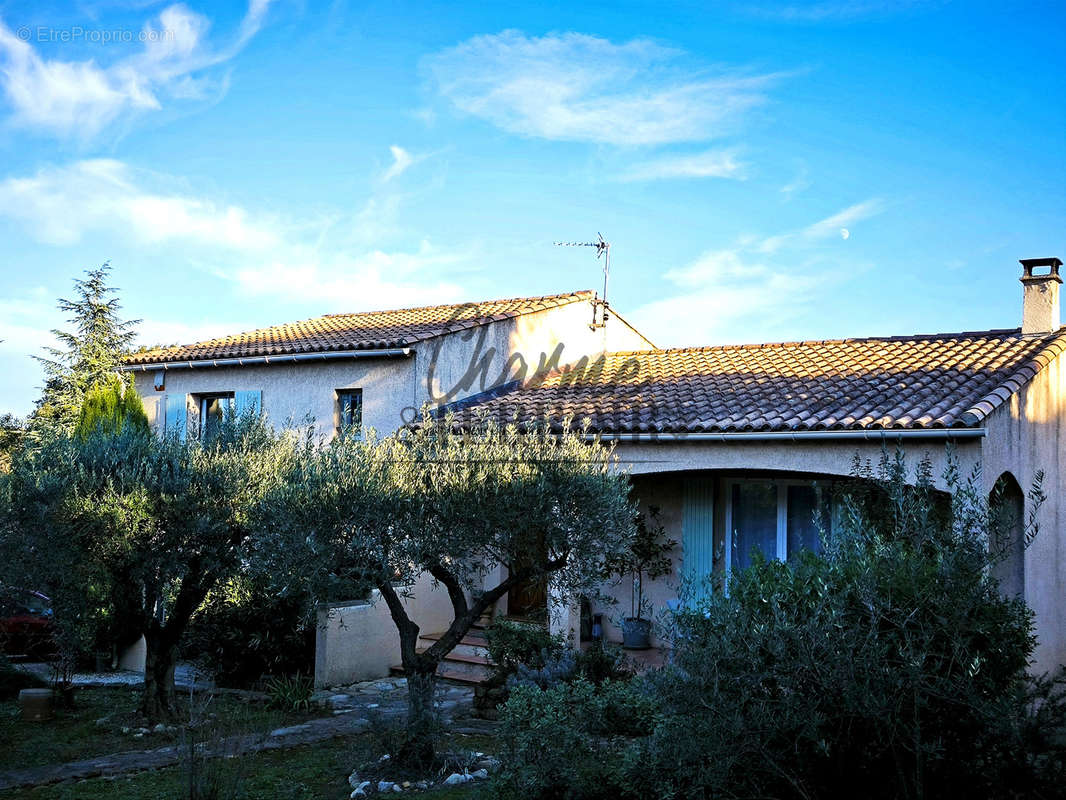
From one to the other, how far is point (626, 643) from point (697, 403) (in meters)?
3.80

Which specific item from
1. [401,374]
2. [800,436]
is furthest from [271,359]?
[800,436]

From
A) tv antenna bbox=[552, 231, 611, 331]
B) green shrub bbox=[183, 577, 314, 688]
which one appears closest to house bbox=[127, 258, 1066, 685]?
tv antenna bbox=[552, 231, 611, 331]

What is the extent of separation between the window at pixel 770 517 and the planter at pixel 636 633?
61.2 inches

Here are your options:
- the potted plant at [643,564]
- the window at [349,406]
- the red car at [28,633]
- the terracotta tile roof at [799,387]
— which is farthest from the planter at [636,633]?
the red car at [28,633]

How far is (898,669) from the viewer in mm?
4496

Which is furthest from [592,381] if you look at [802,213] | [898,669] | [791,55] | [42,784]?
[898,669]

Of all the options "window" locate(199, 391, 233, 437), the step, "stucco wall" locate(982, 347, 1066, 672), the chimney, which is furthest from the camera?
"window" locate(199, 391, 233, 437)

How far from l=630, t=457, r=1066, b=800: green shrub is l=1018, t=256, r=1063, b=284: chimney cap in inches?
403

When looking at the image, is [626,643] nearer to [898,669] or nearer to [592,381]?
[592,381]

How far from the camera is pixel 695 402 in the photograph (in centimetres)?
1320

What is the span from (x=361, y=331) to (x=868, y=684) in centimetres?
1433

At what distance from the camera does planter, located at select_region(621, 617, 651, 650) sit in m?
12.9

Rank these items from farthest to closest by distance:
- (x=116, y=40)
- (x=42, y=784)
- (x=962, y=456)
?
(x=116, y=40), (x=962, y=456), (x=42, y=784)

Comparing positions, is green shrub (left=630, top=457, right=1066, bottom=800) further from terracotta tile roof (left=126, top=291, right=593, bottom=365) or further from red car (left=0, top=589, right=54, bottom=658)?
red car (left=0, top=589, right=54, bottom=658)
